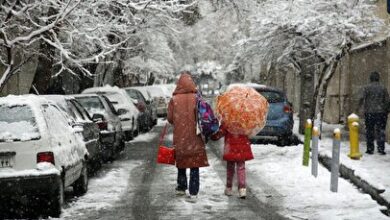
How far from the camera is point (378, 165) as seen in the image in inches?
494

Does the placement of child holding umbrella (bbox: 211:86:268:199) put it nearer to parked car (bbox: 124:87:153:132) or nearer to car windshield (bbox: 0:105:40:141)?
car windshield (bbox: 0:105:40:141)

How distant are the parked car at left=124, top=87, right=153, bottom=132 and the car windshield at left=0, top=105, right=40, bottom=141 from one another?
13.1 metres

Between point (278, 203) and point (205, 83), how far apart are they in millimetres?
117441

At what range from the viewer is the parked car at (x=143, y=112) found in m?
22.6

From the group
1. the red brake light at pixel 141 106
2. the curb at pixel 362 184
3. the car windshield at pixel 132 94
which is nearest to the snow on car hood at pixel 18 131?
the curb at pixel 362 184

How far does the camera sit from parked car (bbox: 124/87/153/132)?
2256 cm

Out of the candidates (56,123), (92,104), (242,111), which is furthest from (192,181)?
(92,104)

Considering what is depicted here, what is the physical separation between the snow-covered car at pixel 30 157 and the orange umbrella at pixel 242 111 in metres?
2.44

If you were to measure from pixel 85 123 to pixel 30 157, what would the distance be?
3.69m

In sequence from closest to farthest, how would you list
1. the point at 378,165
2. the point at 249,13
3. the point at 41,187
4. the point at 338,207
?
the point at 41,187 < the point at 338,207 < the point at 378,165 < the point at 249,13

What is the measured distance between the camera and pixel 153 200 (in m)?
9.59

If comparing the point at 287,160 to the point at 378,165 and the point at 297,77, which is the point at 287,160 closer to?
the point at 378,165

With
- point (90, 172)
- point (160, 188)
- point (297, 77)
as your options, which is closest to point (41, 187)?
point (160, 188)

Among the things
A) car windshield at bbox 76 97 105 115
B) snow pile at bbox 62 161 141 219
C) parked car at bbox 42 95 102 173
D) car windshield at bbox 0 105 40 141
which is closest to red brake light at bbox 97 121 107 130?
car windshield at bbox 76 97 105 115
